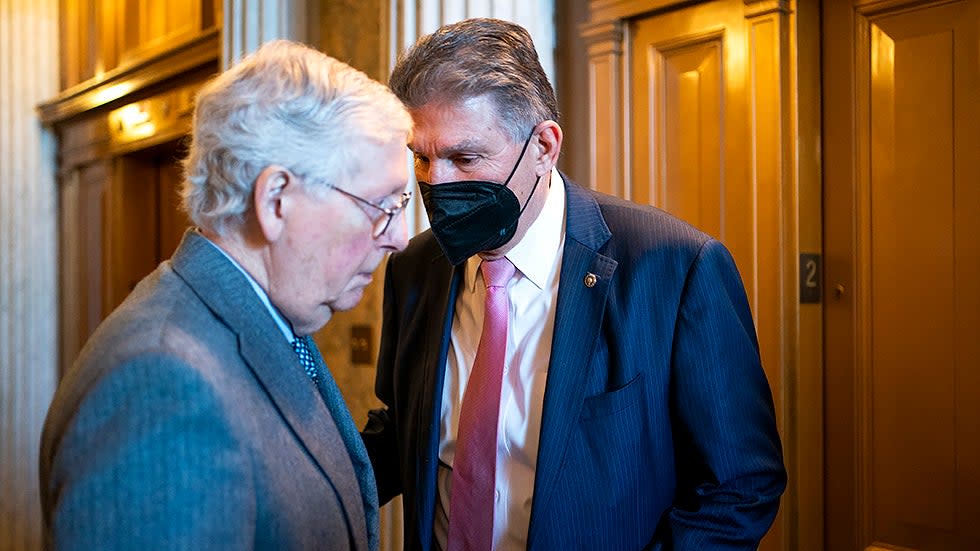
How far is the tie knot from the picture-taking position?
1838mm

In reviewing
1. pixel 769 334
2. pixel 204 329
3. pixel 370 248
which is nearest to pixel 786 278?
pixel 769 334

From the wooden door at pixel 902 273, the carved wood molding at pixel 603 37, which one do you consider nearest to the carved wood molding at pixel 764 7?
the wooden door at pixel 902 273

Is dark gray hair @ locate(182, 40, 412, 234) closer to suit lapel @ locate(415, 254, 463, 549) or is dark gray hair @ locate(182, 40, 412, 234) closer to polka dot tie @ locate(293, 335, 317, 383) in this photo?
polka dot tie @ locate(293, 335, 317, 383)

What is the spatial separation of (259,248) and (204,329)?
15cm

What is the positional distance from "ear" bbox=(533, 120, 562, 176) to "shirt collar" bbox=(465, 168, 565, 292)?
0.08 metres

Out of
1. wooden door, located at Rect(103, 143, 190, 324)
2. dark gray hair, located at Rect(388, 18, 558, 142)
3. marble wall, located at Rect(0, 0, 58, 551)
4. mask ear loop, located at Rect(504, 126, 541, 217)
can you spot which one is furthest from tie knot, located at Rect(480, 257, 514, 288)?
marble wall, located at Rect(0, 0, 58, 551)

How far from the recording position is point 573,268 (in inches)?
69.5

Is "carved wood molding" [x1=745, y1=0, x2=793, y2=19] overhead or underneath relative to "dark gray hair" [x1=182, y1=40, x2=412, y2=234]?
overhead

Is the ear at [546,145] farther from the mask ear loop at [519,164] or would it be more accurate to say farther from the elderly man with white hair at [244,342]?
the elderly man with white hair at [244,342]

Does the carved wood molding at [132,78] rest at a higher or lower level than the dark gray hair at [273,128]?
higher

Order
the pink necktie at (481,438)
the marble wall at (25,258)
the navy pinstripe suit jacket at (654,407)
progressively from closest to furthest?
the navy pinstripe suit jacket at (654,407) < the pink necktie at (481,438) < the marble wall at (25,258)

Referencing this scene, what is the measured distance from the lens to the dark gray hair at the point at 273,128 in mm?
1275

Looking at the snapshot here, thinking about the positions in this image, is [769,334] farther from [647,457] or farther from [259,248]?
[259,248]

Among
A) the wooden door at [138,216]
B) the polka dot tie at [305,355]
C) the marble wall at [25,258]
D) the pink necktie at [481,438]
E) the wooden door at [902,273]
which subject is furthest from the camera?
the marble wall at [25,258]
